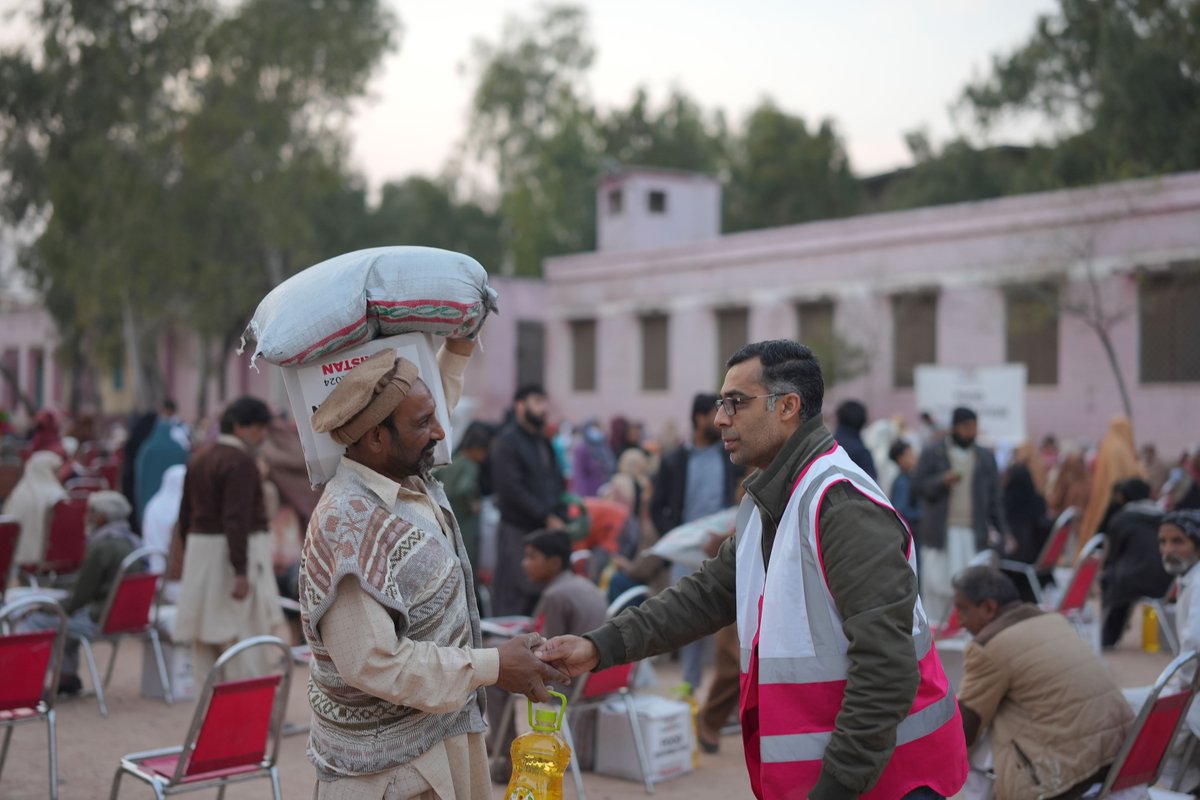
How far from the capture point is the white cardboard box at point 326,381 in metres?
2.83

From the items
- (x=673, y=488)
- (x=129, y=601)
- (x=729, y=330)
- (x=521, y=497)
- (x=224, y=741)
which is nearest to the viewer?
(x=224, y=741)

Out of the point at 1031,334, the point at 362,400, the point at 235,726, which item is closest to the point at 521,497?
the point at 235,726

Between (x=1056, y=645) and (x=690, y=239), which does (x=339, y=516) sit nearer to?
(x=1056, y=645)

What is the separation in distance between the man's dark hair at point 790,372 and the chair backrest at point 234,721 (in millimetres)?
2355

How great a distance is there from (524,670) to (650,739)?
3.42 meters

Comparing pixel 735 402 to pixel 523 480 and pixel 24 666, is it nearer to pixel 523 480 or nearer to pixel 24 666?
pixel 24 666

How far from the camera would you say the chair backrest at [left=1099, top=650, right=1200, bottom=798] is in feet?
13.8

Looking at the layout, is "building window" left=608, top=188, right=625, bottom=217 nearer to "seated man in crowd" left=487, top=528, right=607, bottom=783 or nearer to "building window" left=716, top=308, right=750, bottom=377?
"building window" left=716, top=308, right=750, bottom=377

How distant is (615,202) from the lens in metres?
31.8

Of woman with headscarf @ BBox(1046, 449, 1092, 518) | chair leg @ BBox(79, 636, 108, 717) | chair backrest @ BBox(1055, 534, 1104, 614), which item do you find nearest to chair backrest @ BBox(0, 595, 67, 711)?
chair leg @ BBox(79, 636, 108, 717)

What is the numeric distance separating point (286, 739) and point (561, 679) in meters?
4.28

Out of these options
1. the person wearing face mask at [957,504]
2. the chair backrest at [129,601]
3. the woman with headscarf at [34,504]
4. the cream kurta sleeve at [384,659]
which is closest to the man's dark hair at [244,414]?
the chair backrest at [129,601]

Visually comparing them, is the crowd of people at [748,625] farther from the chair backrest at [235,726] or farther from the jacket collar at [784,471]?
the chair backrest at [235,726]

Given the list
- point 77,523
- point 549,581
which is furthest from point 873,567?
point 77,523
